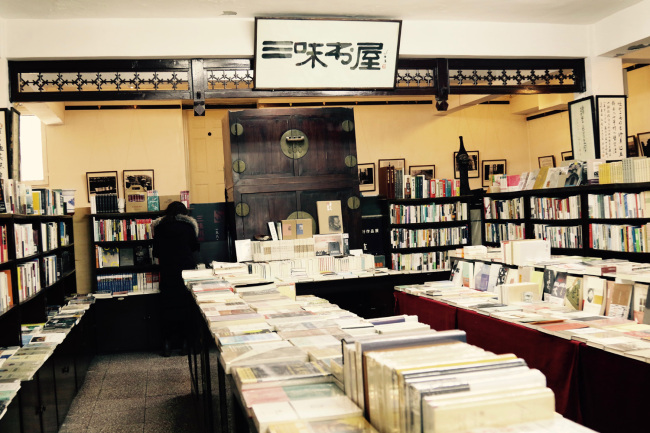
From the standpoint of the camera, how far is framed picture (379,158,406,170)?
10.6m

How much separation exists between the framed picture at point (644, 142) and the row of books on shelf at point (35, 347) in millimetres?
8085

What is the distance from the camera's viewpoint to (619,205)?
21.2ft

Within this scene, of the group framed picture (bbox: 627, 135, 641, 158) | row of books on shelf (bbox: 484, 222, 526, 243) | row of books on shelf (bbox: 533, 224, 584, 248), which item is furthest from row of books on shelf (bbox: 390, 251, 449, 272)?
framed picture (bbox: 627, 135, 641, 158)

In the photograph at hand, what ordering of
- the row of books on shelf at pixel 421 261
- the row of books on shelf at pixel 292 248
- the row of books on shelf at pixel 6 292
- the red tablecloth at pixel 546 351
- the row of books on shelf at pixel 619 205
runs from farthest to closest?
the row of books on shelf at pixel 421 261 < the row of books on shelf at pixel 292 248 < the row of books on shelf at pixel 619 205 < the row of books on shelf at pixel 6 292 < the red tablecloth at pixel 546 351

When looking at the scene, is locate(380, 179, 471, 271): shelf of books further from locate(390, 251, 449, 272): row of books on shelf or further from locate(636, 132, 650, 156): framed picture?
locate(636, 132, 650, 156): framed picture

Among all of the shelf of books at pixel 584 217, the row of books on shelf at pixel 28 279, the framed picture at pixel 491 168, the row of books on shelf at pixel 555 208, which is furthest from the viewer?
the framed picture at pixel 491 168

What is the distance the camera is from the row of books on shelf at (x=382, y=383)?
1422 mm

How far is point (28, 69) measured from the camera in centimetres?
595

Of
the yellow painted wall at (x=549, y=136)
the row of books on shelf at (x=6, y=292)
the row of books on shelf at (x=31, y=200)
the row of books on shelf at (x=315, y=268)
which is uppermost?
the yellow painted wall at (x=549, y=136)

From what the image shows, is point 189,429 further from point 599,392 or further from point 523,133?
point 523,133

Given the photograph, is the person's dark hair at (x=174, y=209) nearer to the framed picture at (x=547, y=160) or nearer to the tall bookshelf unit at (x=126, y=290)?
the tall bookshelf unit at (x=126, y=290)

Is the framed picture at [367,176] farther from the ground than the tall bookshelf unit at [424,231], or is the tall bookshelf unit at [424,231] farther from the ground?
the framed picture at [367,176]

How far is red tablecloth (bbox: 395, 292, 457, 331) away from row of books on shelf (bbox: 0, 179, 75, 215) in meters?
3.43

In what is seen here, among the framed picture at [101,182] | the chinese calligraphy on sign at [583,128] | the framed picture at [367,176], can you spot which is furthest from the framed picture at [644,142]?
the framed picture at [101,182]
